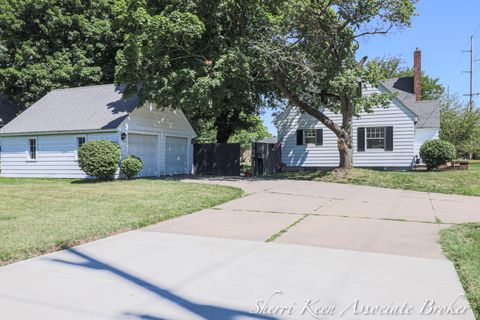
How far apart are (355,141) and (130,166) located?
13028 mm

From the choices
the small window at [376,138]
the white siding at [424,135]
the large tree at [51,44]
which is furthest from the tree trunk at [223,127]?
the white siding at [424,135]

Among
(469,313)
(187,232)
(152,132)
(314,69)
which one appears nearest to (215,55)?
(314,69)

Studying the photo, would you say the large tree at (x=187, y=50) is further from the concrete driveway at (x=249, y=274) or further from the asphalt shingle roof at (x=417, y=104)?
the asphalt shingle roof at (x=417, y=104)

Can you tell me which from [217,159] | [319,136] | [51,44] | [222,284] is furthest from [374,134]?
[51,44]

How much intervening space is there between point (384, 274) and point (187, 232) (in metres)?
3.76

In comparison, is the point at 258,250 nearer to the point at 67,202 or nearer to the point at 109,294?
the point at 109,294

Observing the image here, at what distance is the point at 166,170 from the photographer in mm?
22344

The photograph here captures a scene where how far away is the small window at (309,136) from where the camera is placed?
2536cm

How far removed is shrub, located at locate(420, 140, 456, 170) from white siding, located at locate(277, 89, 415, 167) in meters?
2.08

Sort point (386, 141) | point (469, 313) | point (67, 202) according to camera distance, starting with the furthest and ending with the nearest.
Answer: point (386, 141), point (67, 202), point (469, 313)

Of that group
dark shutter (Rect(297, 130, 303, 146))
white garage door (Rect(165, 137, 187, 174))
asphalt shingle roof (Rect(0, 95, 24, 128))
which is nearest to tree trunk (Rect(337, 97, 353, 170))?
dark shutter (Rect(297, 130, 303, 146))

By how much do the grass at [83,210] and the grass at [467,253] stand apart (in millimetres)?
5493

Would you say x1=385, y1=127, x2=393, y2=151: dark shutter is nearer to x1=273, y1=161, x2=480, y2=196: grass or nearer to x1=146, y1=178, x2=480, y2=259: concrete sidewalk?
x1=273, y1=161, x2=480, y2=196: grass

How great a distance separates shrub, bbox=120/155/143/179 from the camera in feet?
60.5
